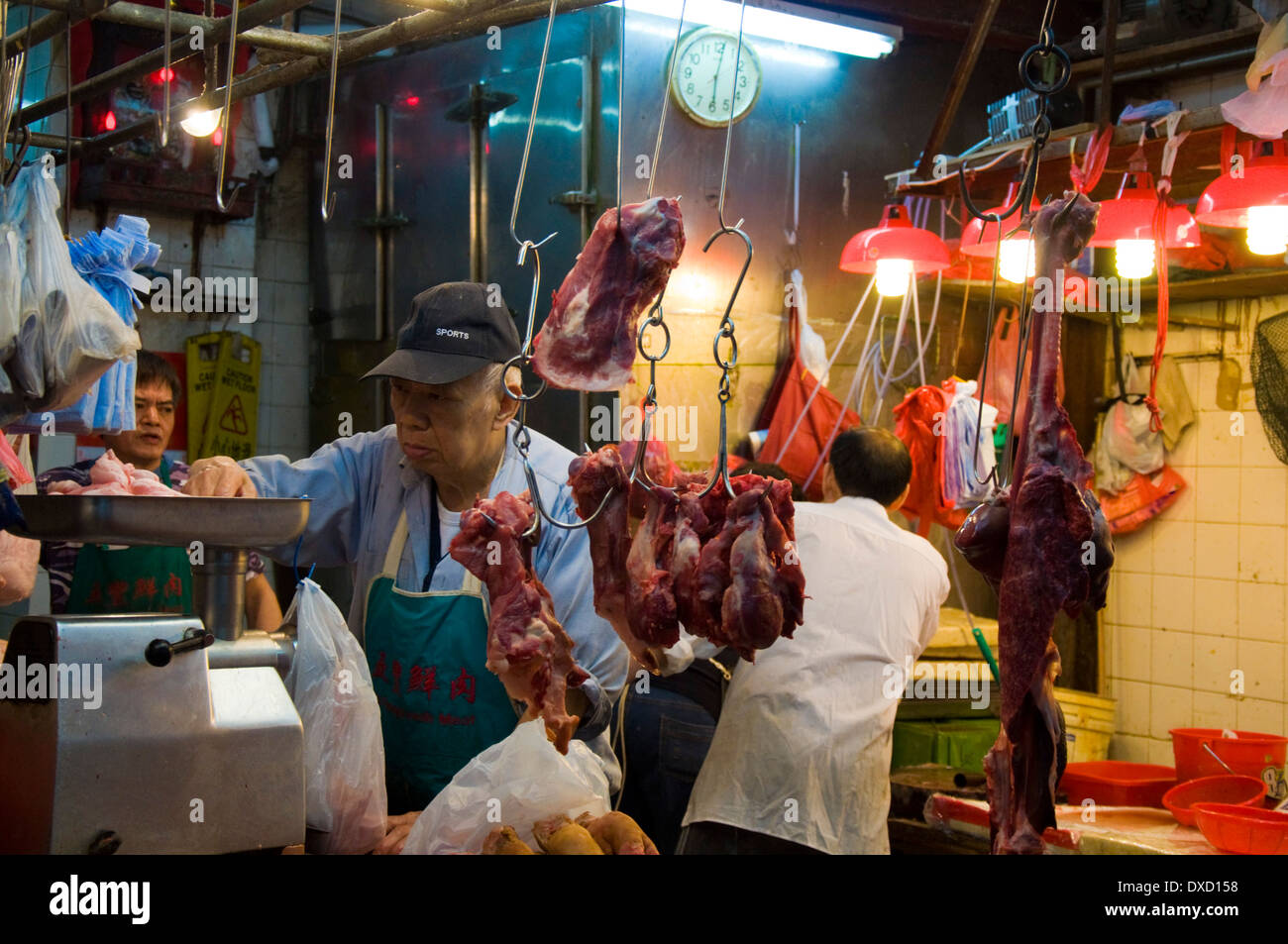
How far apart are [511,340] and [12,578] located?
1387mm

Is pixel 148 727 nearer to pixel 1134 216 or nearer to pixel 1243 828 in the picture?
pixel 1243 828

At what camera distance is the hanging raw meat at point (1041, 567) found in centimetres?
216

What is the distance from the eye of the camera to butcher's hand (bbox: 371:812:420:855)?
2604 millimetres

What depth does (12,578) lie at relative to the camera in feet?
9.64

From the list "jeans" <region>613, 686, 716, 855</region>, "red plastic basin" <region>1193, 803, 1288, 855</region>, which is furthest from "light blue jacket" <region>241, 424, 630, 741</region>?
"red plastic basin" <region>1193, 803, 1288, 855</region>

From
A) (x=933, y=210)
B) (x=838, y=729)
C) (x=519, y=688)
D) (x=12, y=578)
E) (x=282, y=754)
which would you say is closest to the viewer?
(x=282, y=754)

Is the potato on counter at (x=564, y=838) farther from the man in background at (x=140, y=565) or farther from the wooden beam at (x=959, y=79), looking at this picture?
the wooden beam at (x=959, y=79)

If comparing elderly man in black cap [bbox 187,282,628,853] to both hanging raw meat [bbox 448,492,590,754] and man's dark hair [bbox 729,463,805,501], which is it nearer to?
hanging raw meat [bbox 448,492,590,754]

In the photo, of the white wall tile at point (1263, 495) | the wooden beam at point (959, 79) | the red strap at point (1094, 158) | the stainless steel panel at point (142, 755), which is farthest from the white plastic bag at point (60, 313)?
the white wall tile at point (1263, 495)

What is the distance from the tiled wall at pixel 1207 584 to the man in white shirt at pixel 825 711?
3008 mm

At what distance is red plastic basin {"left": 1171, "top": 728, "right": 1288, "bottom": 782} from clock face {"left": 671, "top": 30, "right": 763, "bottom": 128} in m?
3.29
